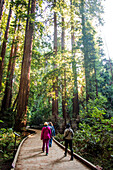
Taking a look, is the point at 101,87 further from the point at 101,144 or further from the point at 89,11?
the point at 101,144

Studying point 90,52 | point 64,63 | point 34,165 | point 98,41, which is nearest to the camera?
point 34,165

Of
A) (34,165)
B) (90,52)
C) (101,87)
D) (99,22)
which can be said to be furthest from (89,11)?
(34,165)

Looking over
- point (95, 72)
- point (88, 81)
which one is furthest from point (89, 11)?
point (88, 81)

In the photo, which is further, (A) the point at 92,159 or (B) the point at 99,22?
(B) the point at 99,22

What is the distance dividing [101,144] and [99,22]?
18058mm

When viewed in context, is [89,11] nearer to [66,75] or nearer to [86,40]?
[86,40]

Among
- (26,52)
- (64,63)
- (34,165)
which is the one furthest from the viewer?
(64,63)

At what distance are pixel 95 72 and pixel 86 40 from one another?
4866 millimetres

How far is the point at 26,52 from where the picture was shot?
12688 mm

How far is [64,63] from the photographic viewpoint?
48.7 feet

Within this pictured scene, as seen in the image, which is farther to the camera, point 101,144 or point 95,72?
point 95,72

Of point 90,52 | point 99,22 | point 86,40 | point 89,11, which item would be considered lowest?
point 90,52

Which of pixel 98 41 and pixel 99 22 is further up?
pixel 99 22

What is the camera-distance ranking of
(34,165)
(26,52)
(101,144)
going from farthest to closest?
(26,52), (101,144), (34,165)
